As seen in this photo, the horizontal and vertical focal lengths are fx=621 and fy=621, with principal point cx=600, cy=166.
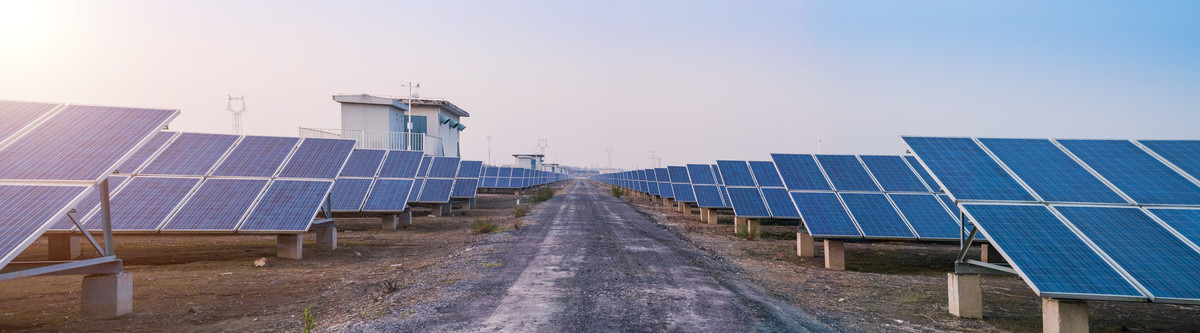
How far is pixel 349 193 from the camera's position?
810 inches

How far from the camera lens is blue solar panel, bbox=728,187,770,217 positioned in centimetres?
2098

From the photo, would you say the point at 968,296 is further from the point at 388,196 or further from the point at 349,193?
the point at 349,193

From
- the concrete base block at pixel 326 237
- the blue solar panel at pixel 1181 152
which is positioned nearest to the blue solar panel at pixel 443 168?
the concrete base block at pixel 326 237

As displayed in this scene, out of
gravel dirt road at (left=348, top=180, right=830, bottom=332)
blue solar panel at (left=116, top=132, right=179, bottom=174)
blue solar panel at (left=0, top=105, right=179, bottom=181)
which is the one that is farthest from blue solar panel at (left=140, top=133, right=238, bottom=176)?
gravel dirt road at (left=348, top=180, right=830, bottom=332)

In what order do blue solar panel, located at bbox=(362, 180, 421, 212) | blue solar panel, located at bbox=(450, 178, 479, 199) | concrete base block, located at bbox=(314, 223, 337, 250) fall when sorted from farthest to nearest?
blue solar panel, located at bbox=(450, 178, 479, 199), blue solar panel, located at bbox=(362, 180, 421, 212), concrete base block, located at bbox=(314, 223, 337, 250)

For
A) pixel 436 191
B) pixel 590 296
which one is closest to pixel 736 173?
pixel 436 191

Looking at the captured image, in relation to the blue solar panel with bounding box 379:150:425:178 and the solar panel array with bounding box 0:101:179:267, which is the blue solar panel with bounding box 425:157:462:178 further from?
the solar panel array with bounding box 0:101:179:267

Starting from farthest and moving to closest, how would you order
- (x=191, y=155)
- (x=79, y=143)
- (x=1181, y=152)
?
(x=191, y=155) < (x=1181, y=152) < (x=79, y=143)

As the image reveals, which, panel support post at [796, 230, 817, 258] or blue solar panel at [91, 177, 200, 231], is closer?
blue solar panel at [91, 177, 200, 231]

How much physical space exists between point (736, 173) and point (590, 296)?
1994 cm

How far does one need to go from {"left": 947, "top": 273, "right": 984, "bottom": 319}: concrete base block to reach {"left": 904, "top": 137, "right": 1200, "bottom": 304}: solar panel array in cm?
99

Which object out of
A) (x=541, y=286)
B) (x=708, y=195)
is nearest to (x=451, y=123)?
(x=708, y=195)

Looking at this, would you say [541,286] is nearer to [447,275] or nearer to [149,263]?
[447,275]

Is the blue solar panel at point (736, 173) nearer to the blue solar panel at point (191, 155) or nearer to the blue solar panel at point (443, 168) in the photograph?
the blue solar panel at point (443, 168)
